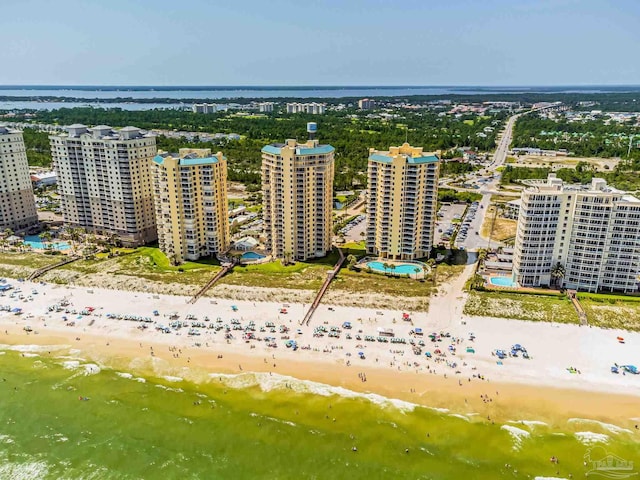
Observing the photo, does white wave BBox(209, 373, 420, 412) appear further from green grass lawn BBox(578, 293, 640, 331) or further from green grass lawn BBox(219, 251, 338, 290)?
green grass lawn BBox(578, 293, 640, 331)

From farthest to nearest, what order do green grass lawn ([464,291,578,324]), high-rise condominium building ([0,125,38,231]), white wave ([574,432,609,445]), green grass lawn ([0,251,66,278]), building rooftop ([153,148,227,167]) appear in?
high-rise condominium building ([0,125,38,231]) < green grass lawn ([0,251,66,278]) < building rooftop ([153,148,227,167]) < green grass lawn ([464,291,578,324]) < white wave ([574,432,609,445])

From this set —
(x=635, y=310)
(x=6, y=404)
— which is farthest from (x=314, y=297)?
(x=635, y=310)

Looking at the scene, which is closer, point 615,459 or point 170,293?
point 615,459

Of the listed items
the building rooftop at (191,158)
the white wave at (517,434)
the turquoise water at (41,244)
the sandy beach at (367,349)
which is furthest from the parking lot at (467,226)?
the turquoise water at (41,244)

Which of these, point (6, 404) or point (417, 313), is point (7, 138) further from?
point (417, 313)

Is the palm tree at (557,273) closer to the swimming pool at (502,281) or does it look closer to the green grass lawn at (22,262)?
the swimming pool at (502,281)

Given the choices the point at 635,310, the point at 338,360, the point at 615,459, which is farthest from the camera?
the point at 635,310

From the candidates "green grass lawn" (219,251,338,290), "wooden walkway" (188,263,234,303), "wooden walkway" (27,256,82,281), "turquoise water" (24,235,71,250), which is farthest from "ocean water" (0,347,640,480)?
"turquoise water" (24,235,71,250)
